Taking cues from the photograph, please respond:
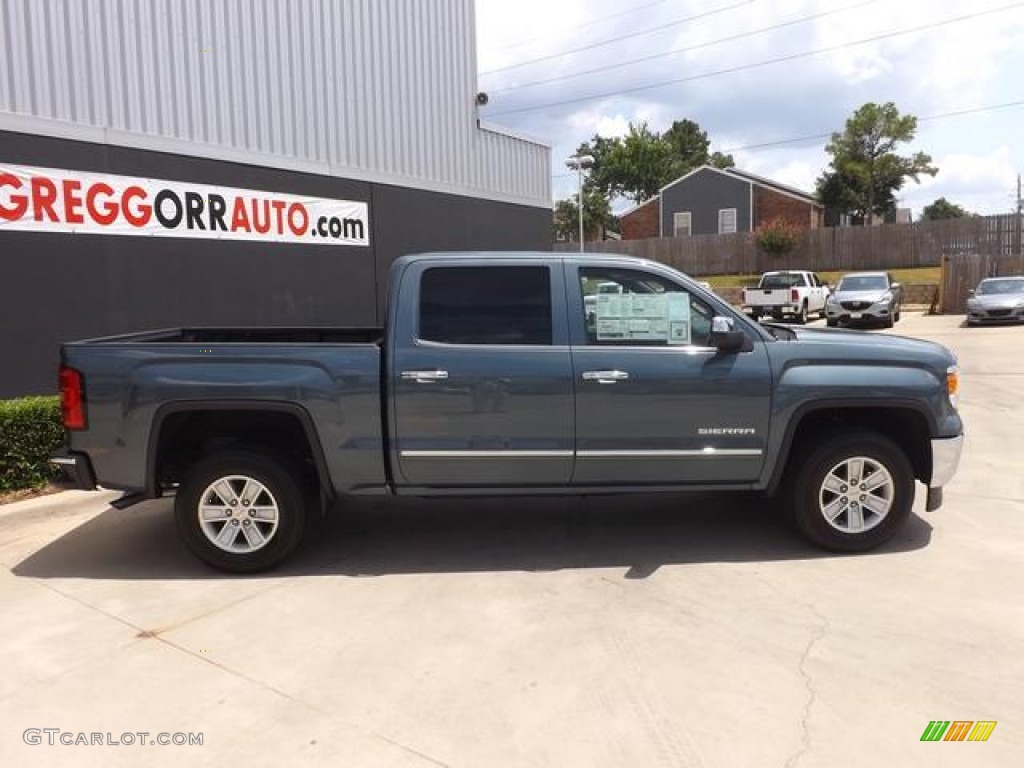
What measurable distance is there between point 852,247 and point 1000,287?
45.6ft

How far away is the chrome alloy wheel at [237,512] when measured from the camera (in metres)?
4.85

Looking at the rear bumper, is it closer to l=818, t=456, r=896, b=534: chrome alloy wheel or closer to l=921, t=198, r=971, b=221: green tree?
l=818, t=456, r=896, b=534: chrome alloy wheel

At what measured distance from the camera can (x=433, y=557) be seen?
16.9 feet

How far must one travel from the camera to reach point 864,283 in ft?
77.8

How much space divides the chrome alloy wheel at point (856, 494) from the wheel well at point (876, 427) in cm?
23

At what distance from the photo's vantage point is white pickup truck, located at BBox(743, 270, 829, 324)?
24109 millimetres

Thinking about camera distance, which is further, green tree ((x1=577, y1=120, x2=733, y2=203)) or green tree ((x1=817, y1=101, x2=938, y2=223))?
green tree ((x1=577, y1=120, x2=733, y2=203))

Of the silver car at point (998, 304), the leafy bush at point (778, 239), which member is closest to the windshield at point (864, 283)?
the silver car at point (998, 304)

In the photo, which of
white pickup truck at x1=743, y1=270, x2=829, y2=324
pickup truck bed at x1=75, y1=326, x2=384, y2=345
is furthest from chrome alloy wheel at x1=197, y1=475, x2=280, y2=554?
white pickup truck at x1=743, y1=270, x2=829, y2=324

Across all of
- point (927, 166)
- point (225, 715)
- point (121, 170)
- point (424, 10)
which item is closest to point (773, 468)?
point (225, 715)

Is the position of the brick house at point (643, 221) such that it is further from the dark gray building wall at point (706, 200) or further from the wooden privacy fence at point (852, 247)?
the wooden privacy fence at point (852, 247)

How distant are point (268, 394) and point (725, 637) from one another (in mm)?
2832

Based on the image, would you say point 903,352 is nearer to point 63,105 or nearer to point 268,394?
point 268,394

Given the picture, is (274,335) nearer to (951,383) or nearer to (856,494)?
(856,494)
